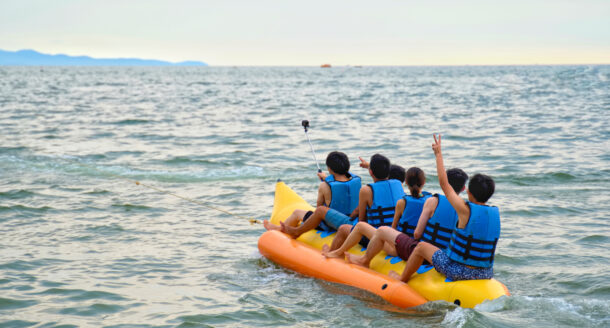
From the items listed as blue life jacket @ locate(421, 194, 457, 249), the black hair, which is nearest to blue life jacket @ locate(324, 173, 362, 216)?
the black hair

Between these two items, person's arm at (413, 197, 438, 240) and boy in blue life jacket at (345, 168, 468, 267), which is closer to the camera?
boy in blue life jacket at (345, 168, 468, 267)

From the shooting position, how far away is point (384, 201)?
20.2 feet

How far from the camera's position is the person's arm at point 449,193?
4879 millimetres

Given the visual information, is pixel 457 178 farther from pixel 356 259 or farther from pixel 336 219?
pixel 336 219

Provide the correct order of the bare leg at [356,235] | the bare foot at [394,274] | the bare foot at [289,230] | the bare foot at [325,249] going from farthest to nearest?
1. the bare foot at [289,230]
2. the bare foot at [325,249]
3. the bare leg at [356,235]
4. the bare foot at [394,274]

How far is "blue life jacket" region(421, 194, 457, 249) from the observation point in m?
5.50

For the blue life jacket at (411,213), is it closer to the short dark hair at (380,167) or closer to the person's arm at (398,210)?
the person's arm at (398,210)

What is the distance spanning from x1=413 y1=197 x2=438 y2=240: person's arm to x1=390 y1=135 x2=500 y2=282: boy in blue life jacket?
20cm

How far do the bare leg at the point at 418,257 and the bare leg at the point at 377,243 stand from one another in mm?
315

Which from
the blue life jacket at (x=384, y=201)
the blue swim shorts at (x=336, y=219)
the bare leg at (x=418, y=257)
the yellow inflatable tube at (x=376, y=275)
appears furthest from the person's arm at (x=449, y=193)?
the blue swim shorts at (x=336, y=219)

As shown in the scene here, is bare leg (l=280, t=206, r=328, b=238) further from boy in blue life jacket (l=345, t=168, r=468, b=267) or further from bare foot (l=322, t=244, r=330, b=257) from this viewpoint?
boy in blue life jacket (l=345, t=168, r=468, b=267)

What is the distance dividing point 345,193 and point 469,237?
74.3 inches

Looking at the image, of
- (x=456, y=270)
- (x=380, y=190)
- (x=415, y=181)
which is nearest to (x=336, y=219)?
(x=380, y=190)

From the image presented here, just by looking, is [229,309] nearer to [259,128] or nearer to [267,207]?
[267,207]
